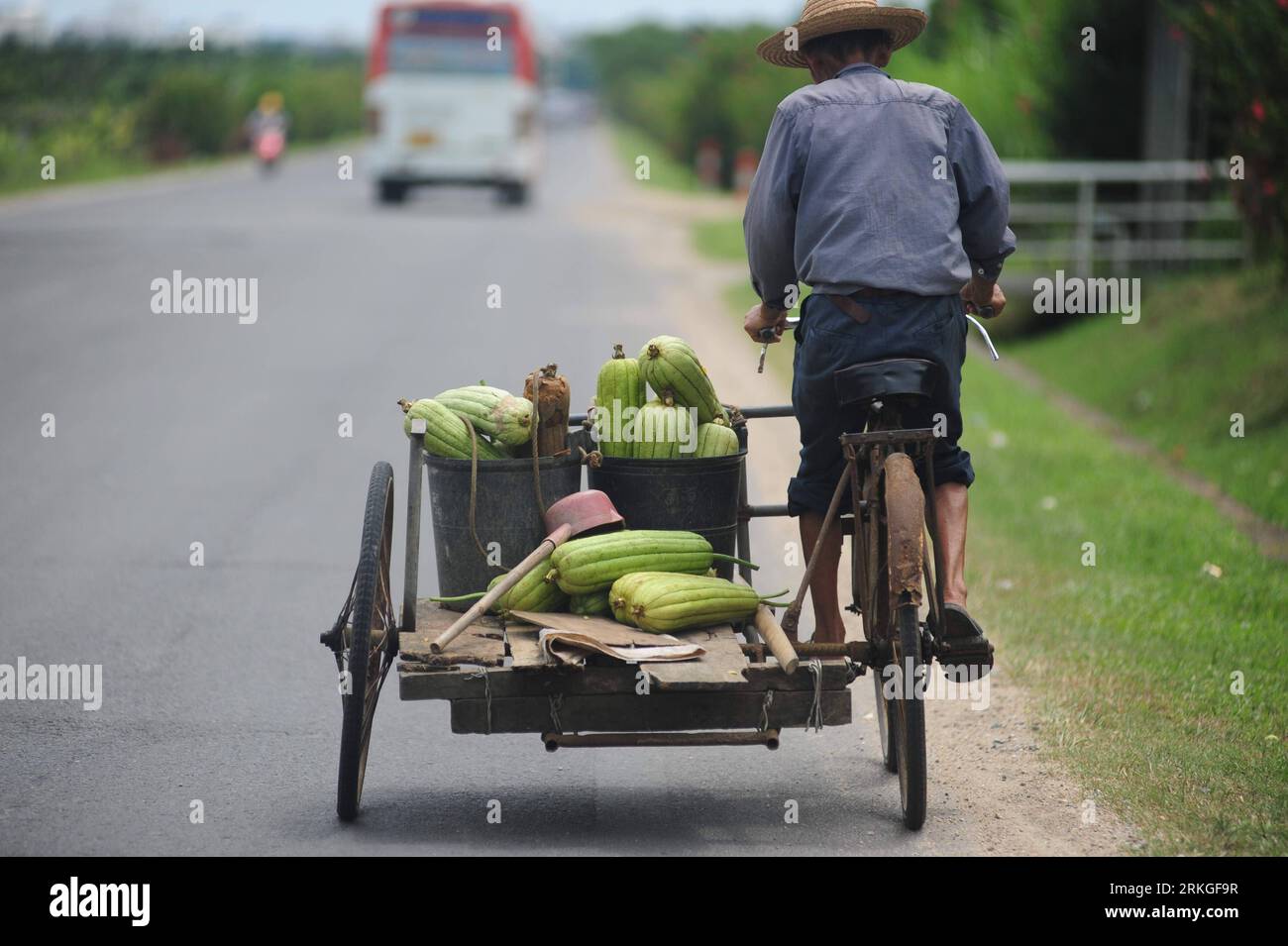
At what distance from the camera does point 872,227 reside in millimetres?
4879

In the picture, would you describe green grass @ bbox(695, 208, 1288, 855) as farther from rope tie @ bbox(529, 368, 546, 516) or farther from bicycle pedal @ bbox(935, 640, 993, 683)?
rope tie @ bbox(529, 368, 546, 516)

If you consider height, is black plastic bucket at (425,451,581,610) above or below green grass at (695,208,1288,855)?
above

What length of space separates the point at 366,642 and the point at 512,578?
0.58 metres

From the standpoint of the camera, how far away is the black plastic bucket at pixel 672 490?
17.5ft

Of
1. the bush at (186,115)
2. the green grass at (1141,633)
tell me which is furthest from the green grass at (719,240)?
the bush at (186,115)

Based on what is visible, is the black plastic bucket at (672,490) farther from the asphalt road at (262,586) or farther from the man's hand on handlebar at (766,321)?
the asphalt road at (262,586)

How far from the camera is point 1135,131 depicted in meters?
18.6

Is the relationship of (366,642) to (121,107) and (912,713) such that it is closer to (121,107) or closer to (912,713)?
(912,713)

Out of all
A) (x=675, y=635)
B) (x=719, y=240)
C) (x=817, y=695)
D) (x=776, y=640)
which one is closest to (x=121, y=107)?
(x=719, y=240)

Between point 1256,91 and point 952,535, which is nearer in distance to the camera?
point 952,535

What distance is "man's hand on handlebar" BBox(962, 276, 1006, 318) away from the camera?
5.25 metres

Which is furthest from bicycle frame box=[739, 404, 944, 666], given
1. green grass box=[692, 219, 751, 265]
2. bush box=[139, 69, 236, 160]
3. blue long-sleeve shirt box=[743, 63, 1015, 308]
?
bush box=[139, 69, 236, 160]

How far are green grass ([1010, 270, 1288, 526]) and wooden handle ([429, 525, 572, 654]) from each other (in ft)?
18.3
